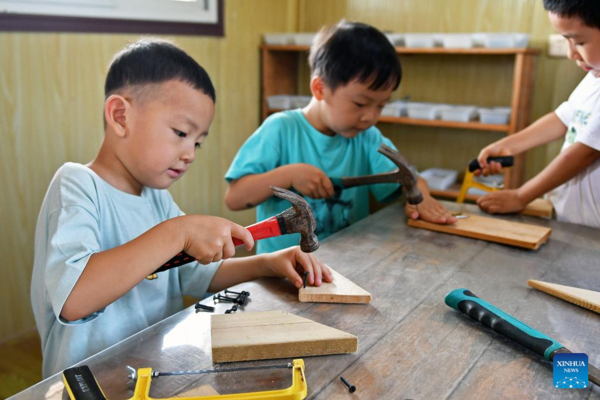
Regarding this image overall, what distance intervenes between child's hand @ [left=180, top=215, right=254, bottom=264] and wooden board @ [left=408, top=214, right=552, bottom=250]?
960 millimetres

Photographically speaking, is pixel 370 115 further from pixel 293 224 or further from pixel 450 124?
pixel 450 124

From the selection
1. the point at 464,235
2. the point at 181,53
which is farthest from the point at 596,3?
the point at 181,53

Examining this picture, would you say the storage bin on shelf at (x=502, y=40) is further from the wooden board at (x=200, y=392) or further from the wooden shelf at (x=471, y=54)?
the wooden board at (x=200, y=392)

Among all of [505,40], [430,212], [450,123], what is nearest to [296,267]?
[430,212]

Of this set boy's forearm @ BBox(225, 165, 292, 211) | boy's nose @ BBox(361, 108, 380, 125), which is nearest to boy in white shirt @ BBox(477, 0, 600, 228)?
boy's nose @ BBox(361, 108, 380, 125)

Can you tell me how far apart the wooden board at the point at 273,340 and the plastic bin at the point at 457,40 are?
270cm

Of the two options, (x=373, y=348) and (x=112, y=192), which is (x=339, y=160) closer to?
(x=112, y=192)

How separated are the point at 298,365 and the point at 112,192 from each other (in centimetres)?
68

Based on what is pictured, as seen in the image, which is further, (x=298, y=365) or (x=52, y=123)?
(x=52, y=123)

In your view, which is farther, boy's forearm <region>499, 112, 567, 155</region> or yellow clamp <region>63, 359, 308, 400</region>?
boy's forearm <region>499, 112, 567, 155</region>

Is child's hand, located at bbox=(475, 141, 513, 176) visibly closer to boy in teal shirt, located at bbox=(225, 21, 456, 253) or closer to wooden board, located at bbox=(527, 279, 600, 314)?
boy in teal shirt, located at bbox=(225, 21, 456, 253)

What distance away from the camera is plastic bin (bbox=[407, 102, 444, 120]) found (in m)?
3.44

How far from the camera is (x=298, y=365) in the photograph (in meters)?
0.92

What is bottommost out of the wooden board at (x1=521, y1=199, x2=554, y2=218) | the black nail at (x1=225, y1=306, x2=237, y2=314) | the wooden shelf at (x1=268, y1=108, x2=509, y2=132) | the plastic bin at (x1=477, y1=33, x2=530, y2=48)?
the wooden board at (x1=521, y1=199, x2=554, y2=218)
